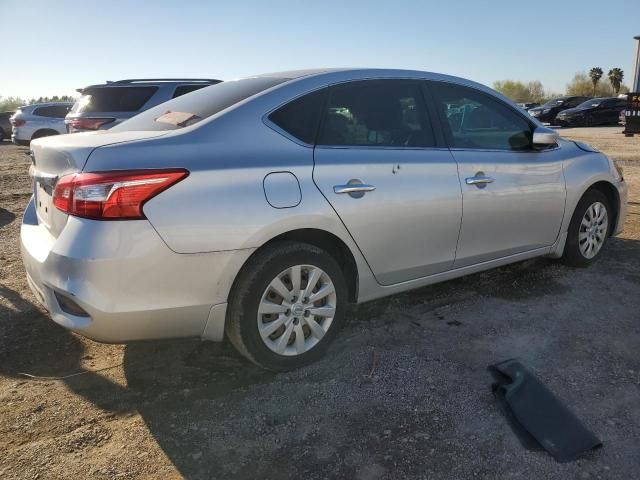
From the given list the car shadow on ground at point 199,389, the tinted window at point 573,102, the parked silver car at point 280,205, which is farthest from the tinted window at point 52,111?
the tinted window at point 573,102

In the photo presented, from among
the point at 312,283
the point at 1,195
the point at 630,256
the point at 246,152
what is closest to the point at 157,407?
the point at 312,283

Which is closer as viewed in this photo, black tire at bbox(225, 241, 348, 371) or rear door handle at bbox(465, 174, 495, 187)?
black tire at bbox(225, 241, 348, 371)

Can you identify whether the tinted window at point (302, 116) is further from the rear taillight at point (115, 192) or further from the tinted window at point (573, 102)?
the tinted window at point (573, 102)

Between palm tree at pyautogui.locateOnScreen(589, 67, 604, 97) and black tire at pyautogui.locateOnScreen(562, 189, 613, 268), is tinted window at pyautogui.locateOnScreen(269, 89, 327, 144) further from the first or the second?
palm tree at pyautogui.locateOnScreen(589, 67, 604, 97)

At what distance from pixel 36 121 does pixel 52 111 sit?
592 millimetres

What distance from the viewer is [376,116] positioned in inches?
133

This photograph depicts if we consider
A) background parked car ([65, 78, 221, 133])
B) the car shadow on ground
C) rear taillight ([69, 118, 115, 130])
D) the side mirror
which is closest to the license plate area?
the car shadow on ground

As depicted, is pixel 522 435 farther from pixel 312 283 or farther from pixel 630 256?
pixel 630 256

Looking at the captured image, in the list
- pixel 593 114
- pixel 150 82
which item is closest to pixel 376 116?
pixel 150 82

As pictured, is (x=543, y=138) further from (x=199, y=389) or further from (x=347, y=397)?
(x=199, y=389)

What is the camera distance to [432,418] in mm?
2629

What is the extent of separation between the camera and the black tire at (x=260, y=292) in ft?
9.14

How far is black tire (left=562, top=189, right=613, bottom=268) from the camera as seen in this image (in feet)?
14.9

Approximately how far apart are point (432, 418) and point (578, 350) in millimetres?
1223
